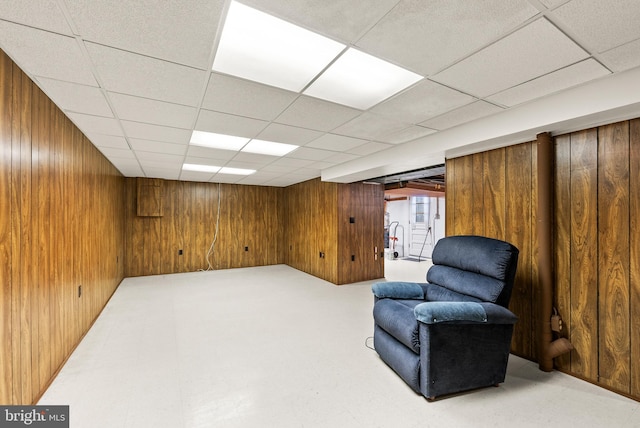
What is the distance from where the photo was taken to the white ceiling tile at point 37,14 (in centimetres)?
123

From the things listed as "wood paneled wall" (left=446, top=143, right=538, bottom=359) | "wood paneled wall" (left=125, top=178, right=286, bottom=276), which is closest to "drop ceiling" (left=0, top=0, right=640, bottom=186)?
"wood paneled wall" (left=446, top=143, right=538, bottom=359)

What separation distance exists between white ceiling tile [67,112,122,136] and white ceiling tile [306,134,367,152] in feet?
6.93

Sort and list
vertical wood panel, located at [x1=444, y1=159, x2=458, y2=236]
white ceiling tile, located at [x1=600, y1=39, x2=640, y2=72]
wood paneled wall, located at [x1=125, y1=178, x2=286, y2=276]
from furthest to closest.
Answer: wood paneled wall, located at [x1=125, y1=178, x2=286, y2=276], vertical wood panel, located at [x1=444, y1=159, x2=458, y2=236], white ceiling tile, located at [x1=600, y1=39, x2=640, y2=72]

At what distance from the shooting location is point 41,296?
2.05 metres

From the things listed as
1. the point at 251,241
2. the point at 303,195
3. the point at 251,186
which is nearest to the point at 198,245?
the point at 251,241

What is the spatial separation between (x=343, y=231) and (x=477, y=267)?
339 centimetres

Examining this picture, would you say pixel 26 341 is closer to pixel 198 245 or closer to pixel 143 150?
pixel 143 150

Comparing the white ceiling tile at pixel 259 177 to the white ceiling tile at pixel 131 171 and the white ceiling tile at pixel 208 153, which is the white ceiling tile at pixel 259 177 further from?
the white ceiling tile at pixel 131 171

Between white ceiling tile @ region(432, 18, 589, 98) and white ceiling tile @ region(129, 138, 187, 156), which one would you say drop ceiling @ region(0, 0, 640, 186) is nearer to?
white ceiling tile @ region(432, 18, 589, 98)

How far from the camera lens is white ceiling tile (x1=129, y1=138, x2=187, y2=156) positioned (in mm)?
3430

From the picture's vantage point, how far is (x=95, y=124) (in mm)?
2803

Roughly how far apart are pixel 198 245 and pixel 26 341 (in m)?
5.18

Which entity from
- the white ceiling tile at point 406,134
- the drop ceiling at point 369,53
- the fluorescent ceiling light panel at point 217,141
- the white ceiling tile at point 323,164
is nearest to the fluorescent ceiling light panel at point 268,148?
the fluorescent ceiling light panel at point 217,141

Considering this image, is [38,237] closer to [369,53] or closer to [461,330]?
[369,53]
